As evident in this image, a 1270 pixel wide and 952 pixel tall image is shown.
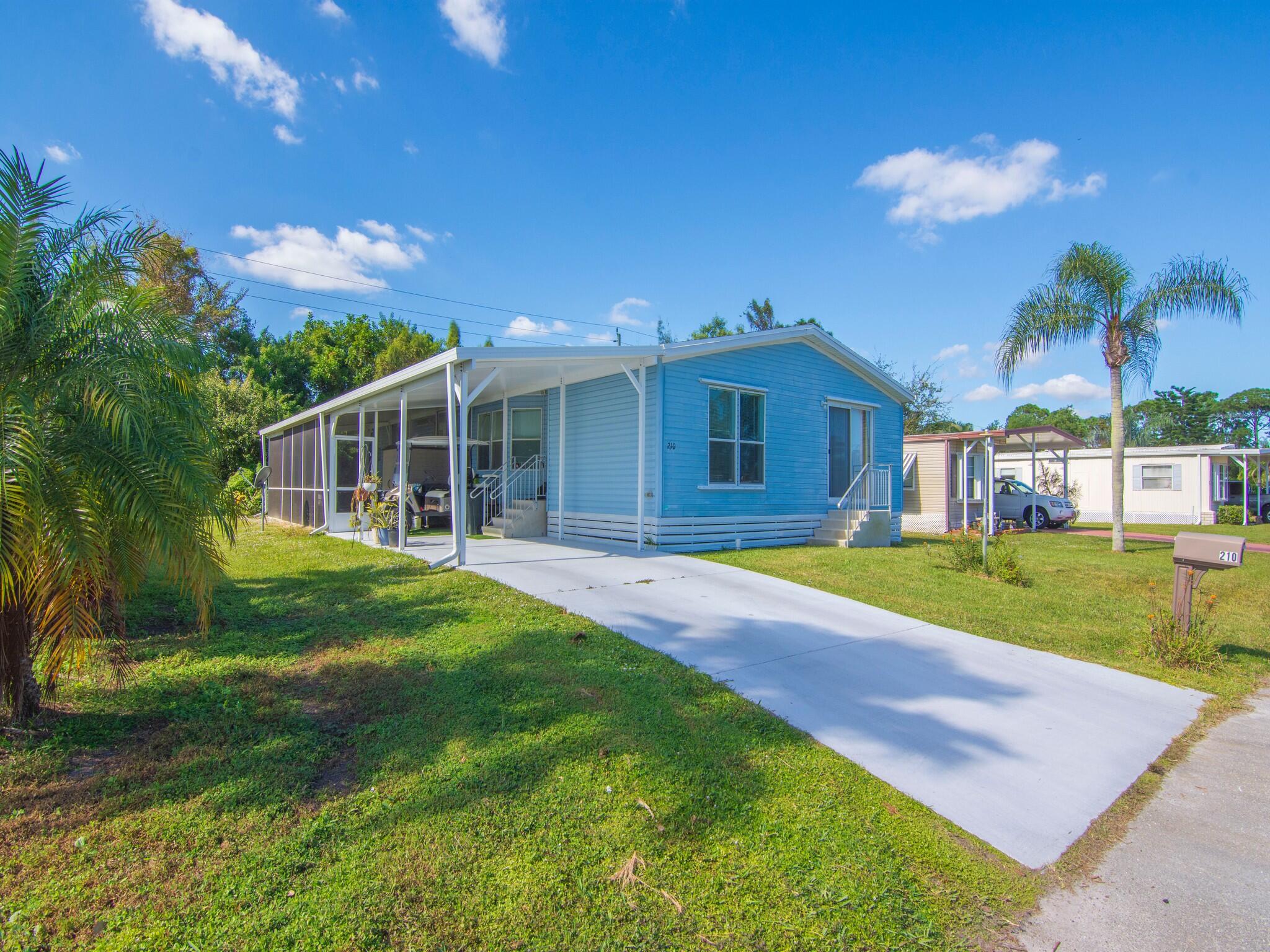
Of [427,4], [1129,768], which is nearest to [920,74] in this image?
[427,4]

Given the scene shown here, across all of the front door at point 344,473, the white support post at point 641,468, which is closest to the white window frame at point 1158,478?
the white support post at point 641,468

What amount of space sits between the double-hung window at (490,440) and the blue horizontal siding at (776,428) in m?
4.96

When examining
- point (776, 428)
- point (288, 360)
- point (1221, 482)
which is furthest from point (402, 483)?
point (1221, 482)

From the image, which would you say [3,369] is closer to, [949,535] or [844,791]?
[844,791]

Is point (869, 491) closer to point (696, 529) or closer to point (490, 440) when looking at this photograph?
point (696, 529)

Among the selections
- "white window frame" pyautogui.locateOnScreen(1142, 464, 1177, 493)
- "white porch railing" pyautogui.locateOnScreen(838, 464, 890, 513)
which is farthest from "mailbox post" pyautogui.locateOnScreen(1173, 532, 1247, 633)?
"white window frame" pyautogui.locateOnScreen(1142, 464, 1177, 493)

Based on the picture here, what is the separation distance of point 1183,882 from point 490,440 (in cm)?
1329

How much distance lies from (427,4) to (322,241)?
18.7 meters

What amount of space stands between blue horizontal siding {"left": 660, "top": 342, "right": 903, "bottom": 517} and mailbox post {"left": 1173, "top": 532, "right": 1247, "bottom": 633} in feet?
20.8

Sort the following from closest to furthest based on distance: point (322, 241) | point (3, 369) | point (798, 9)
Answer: point (3, 369) < point (798, 9) < point (322, 241)

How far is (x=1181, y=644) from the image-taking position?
559cm

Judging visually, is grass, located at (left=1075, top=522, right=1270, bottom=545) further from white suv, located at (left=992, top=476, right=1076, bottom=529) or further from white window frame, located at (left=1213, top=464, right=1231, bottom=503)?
white window frame, located at (left=1213, top=464, right=1231, bottom=503)

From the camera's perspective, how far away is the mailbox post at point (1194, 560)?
5238 millimetres

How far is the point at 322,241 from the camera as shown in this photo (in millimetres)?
27500
